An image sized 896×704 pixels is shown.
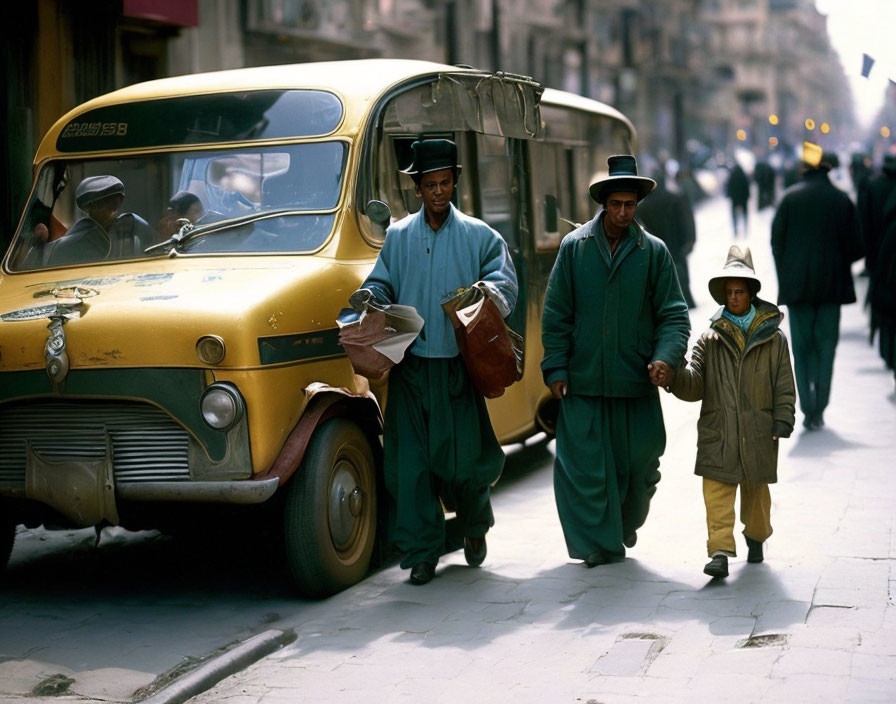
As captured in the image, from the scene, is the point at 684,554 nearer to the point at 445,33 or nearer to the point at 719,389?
the point at 719,389

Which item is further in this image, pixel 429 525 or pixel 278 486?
pixel 429 525

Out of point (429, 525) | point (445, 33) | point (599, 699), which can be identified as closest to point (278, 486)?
point (429, 525)

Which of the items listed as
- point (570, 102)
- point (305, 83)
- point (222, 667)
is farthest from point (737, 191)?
point (222, 667)

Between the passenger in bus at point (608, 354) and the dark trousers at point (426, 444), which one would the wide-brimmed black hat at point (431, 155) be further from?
the dark trousers at point (426, 444)

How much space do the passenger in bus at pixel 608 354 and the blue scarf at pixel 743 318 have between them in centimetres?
19

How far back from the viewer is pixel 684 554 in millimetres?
7176

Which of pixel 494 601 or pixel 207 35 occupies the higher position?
pixel 207 35

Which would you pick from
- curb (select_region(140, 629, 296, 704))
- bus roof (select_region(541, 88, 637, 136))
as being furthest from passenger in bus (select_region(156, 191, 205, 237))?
bus roof (select_region(541, 88, 637, 136))

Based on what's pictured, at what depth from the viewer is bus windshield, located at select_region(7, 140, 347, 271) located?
22.9ft

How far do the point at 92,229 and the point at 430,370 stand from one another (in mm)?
1889

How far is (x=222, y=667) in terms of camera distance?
549 centimetres

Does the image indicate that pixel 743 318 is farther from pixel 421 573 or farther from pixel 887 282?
pixel 887 282

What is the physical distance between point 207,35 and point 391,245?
45.2 feet

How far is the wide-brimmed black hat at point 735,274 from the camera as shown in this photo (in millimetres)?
6652
